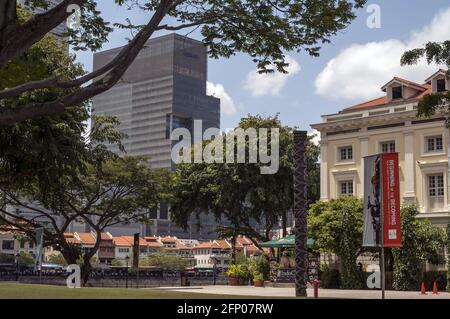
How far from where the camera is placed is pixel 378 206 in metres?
19.6

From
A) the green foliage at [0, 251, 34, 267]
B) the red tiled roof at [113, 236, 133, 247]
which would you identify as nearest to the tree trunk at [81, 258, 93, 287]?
the green foliage at [0, 251, 34, 267]

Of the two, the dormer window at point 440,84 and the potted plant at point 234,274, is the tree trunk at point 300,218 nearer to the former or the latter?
the potted plant at point 234,274

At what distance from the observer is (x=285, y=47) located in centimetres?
1328

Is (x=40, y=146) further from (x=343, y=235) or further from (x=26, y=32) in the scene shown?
(x=343, y=235)

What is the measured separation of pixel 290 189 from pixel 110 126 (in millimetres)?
15330

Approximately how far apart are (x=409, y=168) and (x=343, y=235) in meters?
6.79

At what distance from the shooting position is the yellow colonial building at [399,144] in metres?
38.0

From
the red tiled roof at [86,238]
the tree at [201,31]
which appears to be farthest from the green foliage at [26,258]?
the tree at [201,31]

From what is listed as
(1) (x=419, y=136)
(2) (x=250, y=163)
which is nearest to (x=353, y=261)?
(1) (x=419, y=136)

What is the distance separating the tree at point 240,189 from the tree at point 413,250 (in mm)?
12314

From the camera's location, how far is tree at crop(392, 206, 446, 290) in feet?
110

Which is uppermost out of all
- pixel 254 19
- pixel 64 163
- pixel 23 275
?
pixel 254 19

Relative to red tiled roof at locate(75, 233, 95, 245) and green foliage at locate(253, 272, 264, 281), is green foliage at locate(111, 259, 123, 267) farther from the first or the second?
green foliage at locate(253, 272, 264, 281)
